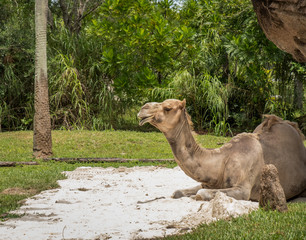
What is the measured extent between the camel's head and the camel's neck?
0.29 feet

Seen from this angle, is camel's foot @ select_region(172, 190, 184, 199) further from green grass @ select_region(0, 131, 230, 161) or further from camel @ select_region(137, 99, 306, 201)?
green grass @ select_region(0, 131, 230, 161)

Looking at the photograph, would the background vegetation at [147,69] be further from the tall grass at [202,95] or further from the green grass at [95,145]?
the green grass at [95,145]

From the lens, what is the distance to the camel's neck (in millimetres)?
5379

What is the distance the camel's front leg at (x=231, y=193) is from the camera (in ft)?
17.2

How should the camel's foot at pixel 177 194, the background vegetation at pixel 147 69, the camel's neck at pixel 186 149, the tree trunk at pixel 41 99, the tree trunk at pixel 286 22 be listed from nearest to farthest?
the tree trunk at pixel 286 22
the camel's neck at pixel 186 149
the camel's foot at pixel 177 194
the tree trunk at pixel 41 99
the background vegetation at pixel 147 69

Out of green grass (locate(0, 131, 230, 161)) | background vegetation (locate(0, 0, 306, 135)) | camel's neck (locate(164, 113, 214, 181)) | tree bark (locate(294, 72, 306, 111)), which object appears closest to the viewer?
camel's neck (locate(164, 113, 214, 181))

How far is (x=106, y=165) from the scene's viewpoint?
9.60m

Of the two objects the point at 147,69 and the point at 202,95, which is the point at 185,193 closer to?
the point at 202,95

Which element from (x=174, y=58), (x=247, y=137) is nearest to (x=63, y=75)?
(x=174, y=58)

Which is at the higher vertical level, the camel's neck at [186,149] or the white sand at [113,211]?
the camel's neck at [186,149]

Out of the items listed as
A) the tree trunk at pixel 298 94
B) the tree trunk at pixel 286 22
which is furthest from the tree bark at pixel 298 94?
the tree trunk at pixel 286 22

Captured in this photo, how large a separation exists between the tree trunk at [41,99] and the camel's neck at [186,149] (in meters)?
6.09

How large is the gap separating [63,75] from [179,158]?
10668 mm

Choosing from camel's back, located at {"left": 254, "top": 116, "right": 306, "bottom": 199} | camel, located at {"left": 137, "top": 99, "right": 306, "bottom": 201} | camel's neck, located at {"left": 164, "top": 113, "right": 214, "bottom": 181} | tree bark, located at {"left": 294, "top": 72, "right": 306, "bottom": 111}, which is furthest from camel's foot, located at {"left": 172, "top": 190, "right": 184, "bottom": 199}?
tree bark, located at {"left": 294, "top": 72, "right": 306, "bottom": 111}
